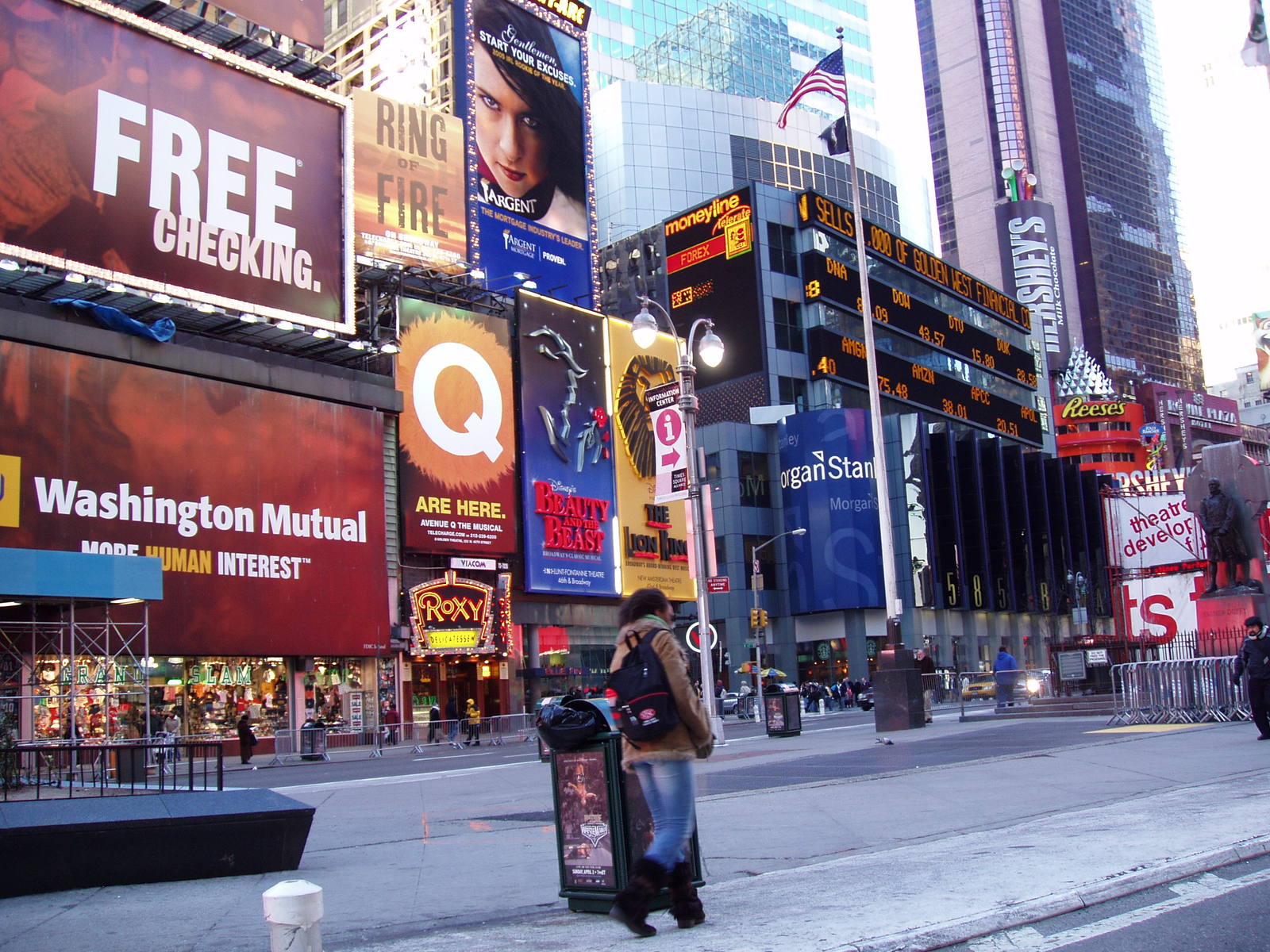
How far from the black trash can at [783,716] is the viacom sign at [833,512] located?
40.0 meters

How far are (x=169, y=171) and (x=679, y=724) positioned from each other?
35157 mm

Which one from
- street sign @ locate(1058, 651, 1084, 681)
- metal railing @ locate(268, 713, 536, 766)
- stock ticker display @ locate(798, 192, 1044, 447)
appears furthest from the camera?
stock ticker display @ locate(798, 192, 1044, 447)

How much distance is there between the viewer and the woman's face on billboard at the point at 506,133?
5531cm

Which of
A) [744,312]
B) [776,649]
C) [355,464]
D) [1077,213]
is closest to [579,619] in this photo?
[355,464]

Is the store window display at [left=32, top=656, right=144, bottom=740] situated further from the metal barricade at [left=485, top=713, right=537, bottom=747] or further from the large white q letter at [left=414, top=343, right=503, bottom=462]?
the large white q letter at [left=414, top=343, right=503, bottom=462]

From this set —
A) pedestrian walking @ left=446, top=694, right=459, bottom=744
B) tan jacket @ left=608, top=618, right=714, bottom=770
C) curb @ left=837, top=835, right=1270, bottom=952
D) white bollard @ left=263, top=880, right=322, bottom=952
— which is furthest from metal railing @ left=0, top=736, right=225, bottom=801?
pedestrian walking @ left=446, top=694, right=459, bottom=744

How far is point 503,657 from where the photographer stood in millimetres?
48562

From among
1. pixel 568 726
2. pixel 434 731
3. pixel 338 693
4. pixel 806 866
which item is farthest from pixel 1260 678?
pixel 338 693

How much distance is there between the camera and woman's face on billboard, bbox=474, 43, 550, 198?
55.3 metres

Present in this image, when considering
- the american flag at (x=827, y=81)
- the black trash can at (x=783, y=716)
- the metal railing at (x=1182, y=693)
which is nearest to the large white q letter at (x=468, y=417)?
the american flag at (x=827, y=81)

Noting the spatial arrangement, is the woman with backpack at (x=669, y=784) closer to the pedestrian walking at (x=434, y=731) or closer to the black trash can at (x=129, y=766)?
the black trash can at (x=129, y=766)

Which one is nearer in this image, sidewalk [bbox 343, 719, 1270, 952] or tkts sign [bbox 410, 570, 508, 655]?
sidewalk [bbox 343, 719, 1270, 952]

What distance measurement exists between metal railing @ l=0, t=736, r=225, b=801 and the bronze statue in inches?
844

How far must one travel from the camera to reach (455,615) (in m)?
46.1
